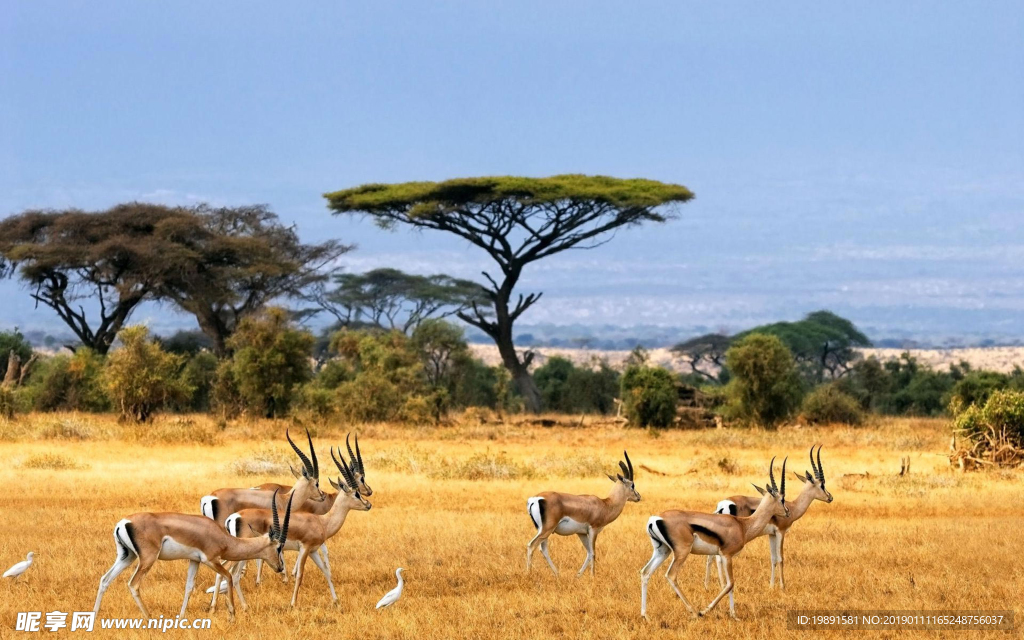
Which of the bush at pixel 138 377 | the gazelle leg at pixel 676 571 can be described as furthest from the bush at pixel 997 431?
the bush at pixel 138 377

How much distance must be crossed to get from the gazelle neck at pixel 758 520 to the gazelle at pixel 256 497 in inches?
132

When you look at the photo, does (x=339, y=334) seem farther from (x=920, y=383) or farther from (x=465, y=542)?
(x=465, y=542)

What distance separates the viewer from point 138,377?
83.4 feet

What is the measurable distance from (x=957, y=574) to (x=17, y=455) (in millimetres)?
14521

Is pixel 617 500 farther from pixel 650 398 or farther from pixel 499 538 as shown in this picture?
pixel 650 398

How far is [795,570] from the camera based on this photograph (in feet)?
32.9

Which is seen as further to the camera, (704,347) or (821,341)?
(704,347)

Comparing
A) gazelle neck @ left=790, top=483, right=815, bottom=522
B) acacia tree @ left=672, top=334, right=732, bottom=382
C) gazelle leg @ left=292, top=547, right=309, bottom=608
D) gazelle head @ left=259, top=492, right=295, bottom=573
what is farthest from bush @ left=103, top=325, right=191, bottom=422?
acacia tree @ left=672, top=334, right=732, bottom=382

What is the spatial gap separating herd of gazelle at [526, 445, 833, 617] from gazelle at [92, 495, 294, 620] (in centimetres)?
243

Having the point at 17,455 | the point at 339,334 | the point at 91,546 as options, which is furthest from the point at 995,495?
the point at 339,334

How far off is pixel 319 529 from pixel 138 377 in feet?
59.1

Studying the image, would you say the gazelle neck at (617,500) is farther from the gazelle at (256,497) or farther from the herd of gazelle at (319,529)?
the gazelle at (256,497)

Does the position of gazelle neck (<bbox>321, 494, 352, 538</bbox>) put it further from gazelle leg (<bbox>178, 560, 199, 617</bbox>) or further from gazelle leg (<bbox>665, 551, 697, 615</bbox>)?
gazelle leg (<bbox>665, 551, 697, 615</bbox>)

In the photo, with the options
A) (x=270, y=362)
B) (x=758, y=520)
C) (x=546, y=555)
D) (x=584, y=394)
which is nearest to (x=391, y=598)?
(x=546, y=555)
